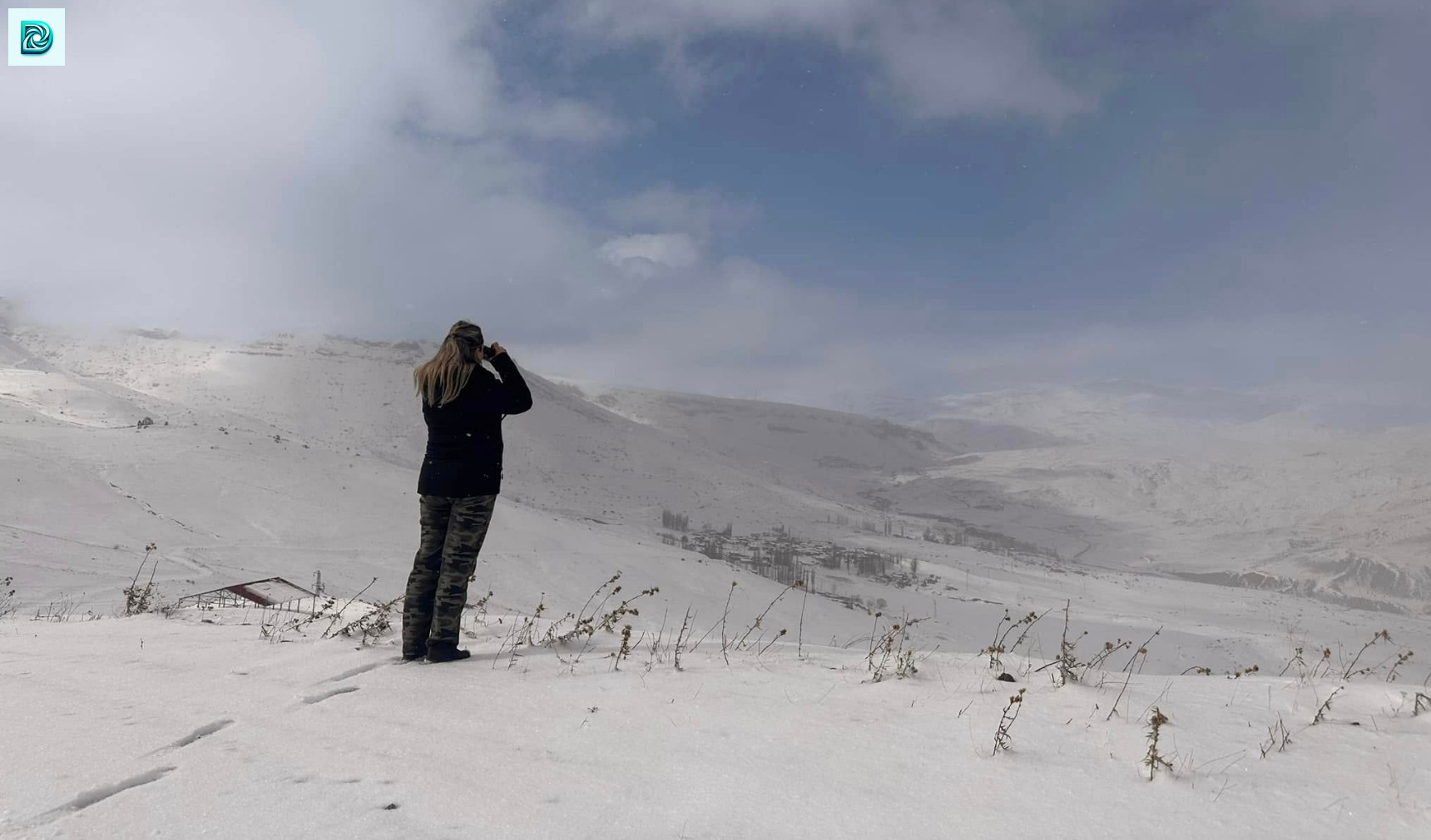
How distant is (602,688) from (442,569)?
1330 millimetres

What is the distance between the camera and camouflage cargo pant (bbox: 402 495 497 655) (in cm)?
393

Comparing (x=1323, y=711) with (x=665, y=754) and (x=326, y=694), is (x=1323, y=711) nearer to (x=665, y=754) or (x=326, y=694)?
(x=665, y=754)

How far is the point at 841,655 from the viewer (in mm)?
4578

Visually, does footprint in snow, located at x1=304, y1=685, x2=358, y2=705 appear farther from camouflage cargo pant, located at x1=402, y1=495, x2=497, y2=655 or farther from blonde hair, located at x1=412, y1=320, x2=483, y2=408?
blonde hair, located at x1=412, y1=320, x2=483, y2=408

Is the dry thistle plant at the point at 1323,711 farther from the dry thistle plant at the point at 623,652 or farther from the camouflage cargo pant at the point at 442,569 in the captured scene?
the camouflage cargo pant at the point at 442,569

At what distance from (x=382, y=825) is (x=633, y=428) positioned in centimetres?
7973

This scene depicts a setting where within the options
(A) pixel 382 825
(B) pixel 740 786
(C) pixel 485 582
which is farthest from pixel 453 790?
(C) pixel 485 582

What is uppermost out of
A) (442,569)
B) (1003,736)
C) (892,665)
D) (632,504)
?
(442,569)

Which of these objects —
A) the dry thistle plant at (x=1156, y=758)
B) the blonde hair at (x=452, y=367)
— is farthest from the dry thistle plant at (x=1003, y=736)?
the blonde hair at (x=452, y=367)

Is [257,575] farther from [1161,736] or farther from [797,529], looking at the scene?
[797,529]

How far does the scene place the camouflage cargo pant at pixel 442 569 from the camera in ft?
12.9

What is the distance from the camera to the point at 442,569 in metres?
4.05

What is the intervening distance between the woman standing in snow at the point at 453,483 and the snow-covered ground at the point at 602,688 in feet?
0.88

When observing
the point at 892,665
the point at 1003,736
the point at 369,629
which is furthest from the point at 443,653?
the point at 1003,736
